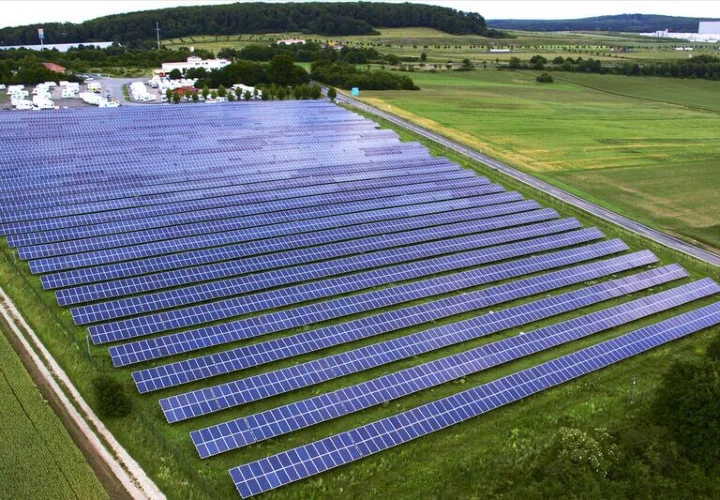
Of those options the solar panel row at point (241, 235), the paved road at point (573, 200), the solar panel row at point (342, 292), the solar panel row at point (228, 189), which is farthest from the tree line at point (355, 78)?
the solar panel row at point (342, 292)

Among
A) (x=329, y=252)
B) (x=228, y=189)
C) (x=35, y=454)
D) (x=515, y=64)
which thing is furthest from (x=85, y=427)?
(x=515, y=64)

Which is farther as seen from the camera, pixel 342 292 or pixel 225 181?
pixel 225 181

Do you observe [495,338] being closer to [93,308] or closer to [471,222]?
[471,222]

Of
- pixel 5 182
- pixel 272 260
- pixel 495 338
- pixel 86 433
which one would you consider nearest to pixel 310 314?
pixel 272 260

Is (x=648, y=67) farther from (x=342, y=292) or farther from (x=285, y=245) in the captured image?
(x=342, y=292)

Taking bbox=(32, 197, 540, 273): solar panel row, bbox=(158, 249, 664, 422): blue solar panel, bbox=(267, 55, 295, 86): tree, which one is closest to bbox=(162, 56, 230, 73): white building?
bbox=(267, 55, 295, 86): tree

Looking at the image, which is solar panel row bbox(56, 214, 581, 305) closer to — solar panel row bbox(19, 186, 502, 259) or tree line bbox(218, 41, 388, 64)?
solar panel row bbox(19, 186, 502, 259)

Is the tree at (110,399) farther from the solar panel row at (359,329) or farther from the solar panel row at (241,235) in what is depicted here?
the solar panel row at (241,235)
